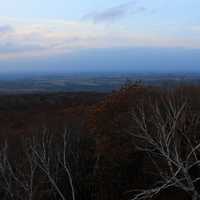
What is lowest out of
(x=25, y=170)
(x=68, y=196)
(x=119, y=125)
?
(x=68, y=196)

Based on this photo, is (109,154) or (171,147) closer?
(171,147)

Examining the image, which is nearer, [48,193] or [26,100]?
[48,193]

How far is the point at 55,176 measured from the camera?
21.2m

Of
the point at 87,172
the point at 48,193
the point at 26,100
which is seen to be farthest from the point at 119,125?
the point at 26,100

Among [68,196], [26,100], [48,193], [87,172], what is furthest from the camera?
[26,100]

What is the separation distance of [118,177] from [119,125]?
262cm

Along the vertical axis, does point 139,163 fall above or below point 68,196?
above

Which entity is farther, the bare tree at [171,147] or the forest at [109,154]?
the forest at [109,154]

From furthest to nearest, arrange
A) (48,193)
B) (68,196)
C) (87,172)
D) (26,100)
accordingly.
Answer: (26,100) < (87,172) < (68,196) < (48,193)

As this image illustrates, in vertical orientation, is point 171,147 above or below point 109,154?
above

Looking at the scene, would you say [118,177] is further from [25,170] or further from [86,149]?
[25,170]

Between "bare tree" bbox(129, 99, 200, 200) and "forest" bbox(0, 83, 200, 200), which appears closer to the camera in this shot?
"bare tree" bbox(129, 99, 200, 200)

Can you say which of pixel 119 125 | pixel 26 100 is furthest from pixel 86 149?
pixel 26 100

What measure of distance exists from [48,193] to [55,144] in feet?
10.6
